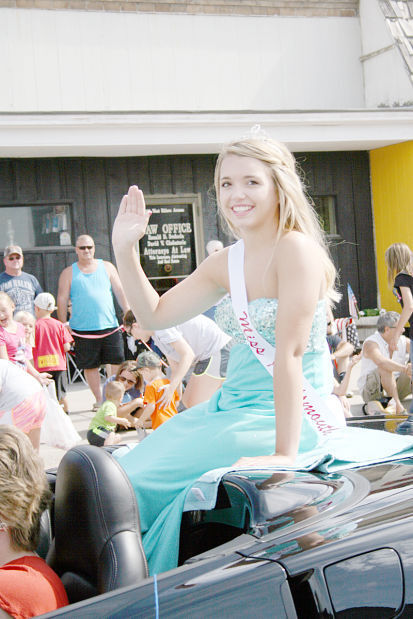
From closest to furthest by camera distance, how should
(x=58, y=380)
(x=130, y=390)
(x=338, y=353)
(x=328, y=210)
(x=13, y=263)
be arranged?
1. (x=130, y=390)
2. (x=338, y=353)
3. (x=58, y=380)
4. (x=13, y=263)
5. (x=328, y=210)

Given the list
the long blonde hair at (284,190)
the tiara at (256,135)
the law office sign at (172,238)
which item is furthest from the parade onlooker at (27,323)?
the long blonde hair at (284,190)

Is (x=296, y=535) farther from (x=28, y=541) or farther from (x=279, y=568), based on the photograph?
(x=28, y=541)

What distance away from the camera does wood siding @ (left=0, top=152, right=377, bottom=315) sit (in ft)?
36.7

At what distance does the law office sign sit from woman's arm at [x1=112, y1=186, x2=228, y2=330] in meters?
9.03

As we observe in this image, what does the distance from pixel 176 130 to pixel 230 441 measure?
8.76 meters

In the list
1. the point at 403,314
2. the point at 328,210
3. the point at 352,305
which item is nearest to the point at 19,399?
the point at 403,314

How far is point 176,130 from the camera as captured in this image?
10578 mm

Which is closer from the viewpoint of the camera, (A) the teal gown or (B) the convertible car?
(B) the convertible car

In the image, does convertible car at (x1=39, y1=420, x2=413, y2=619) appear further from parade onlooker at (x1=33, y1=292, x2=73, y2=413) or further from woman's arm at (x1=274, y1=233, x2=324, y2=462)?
parade onlooker at (x1=33, y1=292, x2=73, y2=413)

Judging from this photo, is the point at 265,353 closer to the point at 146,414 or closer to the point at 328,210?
the point at 146,414

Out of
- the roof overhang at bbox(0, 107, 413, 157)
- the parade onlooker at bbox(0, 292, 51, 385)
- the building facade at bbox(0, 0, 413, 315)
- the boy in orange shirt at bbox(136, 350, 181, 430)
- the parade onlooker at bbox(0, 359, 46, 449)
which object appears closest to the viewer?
the parade onlooker at bbox(0, 359, 46, 449)

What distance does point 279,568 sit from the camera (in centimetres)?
173

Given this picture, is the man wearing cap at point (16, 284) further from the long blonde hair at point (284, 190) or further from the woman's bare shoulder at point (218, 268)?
the long blonde hair at point (284, 190)

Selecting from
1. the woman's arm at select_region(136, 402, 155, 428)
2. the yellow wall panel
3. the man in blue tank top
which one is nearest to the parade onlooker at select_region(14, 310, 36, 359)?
the man in blue tank top
